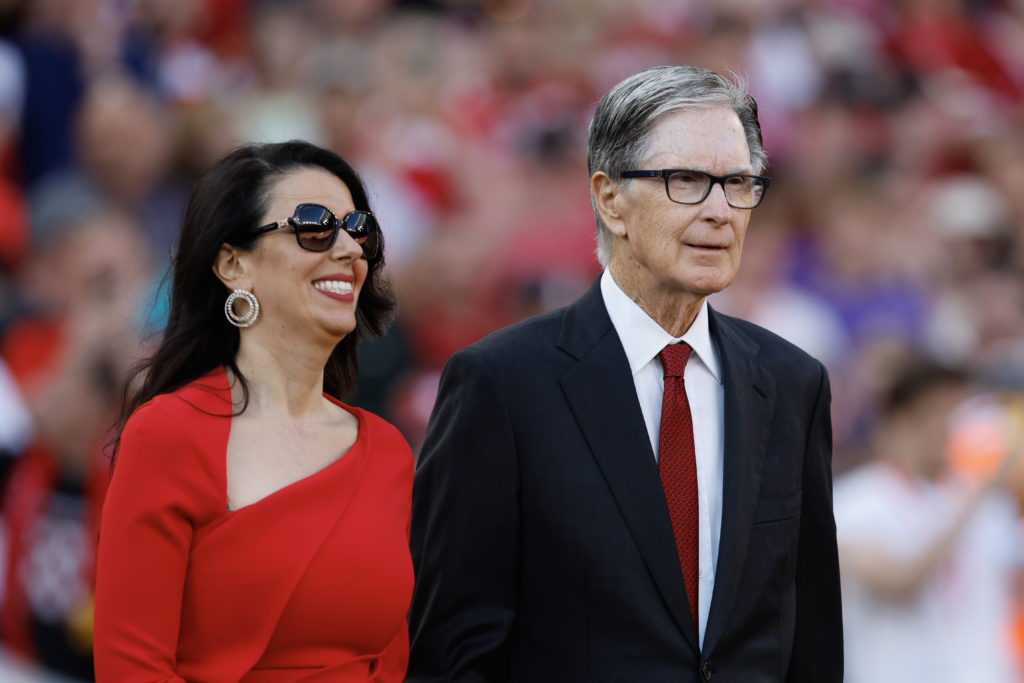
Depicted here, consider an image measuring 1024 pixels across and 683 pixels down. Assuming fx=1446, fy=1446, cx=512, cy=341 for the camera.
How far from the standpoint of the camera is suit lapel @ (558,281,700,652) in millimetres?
2746

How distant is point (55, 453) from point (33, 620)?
0.55 metres

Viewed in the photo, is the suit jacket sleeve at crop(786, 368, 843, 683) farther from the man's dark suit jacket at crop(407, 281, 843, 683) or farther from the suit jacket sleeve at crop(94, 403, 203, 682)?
the suit jacket sleeve at crop(94, 403, 203, 682)

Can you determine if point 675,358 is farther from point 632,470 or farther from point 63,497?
point 63,497

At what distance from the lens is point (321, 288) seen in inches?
105

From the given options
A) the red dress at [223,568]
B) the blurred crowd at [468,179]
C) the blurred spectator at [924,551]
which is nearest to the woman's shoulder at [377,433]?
the red dress at [223,568]

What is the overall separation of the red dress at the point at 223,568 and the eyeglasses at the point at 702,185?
Result: 2.72ft

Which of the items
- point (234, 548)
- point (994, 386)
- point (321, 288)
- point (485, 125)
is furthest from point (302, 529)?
point (485, 125)

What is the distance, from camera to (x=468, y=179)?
794cm

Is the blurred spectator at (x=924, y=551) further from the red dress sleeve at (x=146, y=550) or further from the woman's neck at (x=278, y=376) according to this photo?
the red dress sleeve at (x=146, y=550)

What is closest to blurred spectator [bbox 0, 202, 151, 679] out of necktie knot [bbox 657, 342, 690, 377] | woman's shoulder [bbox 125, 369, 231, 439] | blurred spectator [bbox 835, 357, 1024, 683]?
woman's shoulder [bbox 125, 369, 231, 439]

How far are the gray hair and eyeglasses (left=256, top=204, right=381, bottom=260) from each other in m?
0.55

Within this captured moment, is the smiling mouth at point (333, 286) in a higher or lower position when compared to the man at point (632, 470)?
higher

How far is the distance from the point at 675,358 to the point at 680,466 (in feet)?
0.76

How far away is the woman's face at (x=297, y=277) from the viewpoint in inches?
104
